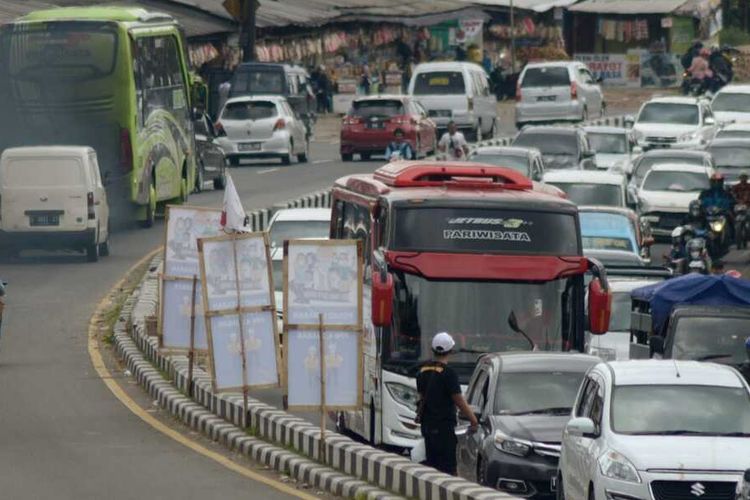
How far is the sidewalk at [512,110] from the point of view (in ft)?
204

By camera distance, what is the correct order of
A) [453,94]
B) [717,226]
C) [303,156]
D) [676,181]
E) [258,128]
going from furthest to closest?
[453,94] < [303,156] < [258,128] < [676,181] < [717,226]

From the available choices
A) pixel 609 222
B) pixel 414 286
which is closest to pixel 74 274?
pixel 609 222

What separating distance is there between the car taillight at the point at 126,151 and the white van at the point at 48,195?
3.09 meters

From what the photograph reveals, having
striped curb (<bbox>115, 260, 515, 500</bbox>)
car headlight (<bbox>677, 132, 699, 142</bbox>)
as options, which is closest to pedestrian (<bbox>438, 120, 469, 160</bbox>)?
car headlight (<bbox>677, 132, 699, 142</bbox>)

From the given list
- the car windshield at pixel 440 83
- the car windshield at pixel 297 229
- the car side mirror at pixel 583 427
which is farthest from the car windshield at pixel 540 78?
the car side mirror at pixel 583 427

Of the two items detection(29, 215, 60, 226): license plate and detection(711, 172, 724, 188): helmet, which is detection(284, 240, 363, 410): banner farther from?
detection(711, 172, 724, 188): helmet

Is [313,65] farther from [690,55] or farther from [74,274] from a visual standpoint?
[74,274]

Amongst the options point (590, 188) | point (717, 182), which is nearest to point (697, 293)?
point (590, 188)

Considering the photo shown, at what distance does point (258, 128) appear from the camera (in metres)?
49.8

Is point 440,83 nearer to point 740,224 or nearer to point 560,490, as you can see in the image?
point 740,224

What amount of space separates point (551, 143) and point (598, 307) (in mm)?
25585

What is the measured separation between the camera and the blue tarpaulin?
2125cm

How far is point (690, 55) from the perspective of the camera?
68438 millimetres

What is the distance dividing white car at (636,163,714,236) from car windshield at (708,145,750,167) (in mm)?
4373
